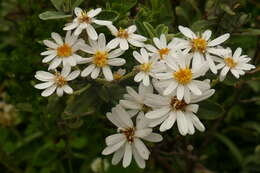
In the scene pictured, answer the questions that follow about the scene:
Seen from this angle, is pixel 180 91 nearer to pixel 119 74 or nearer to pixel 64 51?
pixel 119 74

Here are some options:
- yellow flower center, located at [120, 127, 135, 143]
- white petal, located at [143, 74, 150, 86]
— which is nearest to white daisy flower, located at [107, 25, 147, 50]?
white petal, located at [143, 74, 150, 86]

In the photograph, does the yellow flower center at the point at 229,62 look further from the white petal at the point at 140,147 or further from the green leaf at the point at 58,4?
the green leaf at the point at 58,4

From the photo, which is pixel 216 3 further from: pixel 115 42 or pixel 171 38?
pixel 115 42

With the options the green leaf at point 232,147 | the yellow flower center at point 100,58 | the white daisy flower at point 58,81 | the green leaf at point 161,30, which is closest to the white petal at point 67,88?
the white daisy flower at point 58,81

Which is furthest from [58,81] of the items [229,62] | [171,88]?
[229,62]

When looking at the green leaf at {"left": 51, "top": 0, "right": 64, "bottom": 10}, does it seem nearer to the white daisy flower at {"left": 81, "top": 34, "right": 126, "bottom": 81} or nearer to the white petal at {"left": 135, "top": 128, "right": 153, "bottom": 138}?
the white daisy flower at {"left": 81, "top": 34, "right": 126, "bottom": 81}

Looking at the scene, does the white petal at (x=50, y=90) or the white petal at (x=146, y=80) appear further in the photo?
the white petal at (x=50, y=90)

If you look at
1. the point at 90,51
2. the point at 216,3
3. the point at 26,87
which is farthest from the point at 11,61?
the point at 216,3
